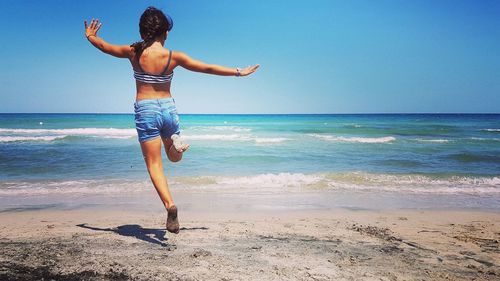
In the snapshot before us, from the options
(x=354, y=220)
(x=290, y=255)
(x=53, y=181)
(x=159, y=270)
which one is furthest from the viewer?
(x=53, y=181)

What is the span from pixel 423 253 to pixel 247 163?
8393mm

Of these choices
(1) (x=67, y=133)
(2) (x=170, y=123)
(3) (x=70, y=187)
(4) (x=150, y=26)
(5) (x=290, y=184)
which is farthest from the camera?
(1) (x=67, y=133)

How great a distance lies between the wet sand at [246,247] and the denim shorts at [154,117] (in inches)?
45.9

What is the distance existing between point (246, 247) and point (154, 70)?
1999 millimetres

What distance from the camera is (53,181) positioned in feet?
27.8

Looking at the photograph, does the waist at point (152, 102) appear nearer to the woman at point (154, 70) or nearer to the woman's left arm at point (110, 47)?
the woman at point (154, 70)

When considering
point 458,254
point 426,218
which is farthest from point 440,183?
point 458,254

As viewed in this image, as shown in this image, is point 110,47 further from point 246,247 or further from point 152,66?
point 246,247

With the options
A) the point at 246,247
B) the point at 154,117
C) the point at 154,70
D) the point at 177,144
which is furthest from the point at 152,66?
the point at 246,247

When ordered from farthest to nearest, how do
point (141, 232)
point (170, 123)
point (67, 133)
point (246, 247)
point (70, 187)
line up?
point (67, 133), point (70, 187), point (141, 232), point (246, 247), point (170, 123)

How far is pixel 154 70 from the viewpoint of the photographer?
3248mm

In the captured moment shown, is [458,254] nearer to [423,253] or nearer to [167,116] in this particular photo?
[423,253]

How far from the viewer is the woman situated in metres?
3.23

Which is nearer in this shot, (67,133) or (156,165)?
(156,165)
